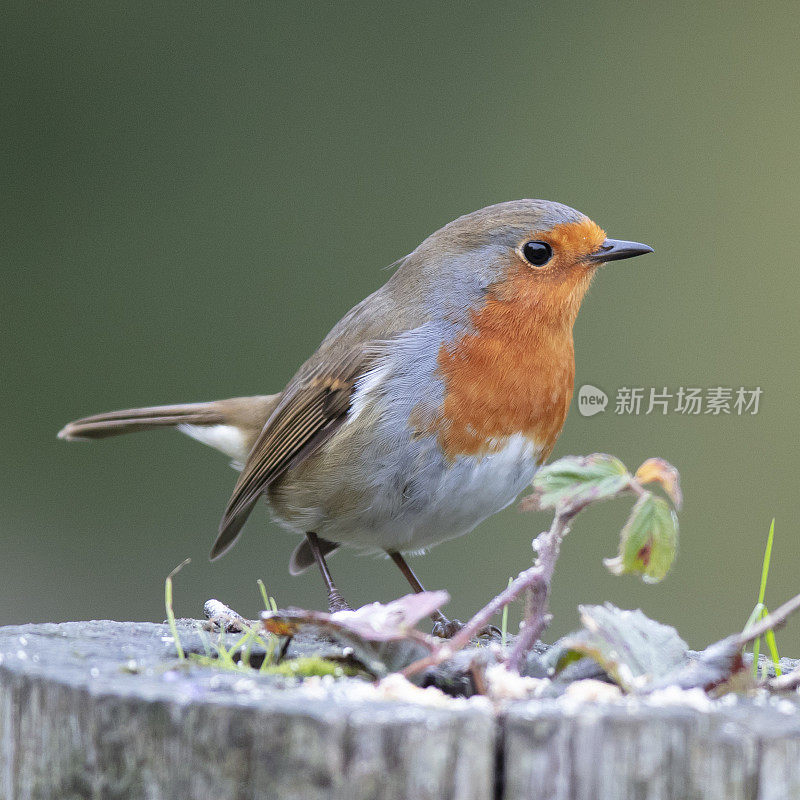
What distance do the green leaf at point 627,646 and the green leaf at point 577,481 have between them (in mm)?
176

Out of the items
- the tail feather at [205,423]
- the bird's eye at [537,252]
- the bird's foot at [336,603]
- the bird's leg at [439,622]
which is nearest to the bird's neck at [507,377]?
the bird's eye at [537,252]

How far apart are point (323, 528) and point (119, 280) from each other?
11.4 ft

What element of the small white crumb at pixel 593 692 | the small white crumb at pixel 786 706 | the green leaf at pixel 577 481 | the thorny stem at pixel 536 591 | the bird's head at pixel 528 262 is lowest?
the small white crumb at pixel 786 706

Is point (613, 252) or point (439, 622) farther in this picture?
point (613, 252)

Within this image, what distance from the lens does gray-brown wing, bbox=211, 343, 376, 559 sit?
9.98ft

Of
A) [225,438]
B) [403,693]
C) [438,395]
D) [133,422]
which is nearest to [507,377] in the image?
[438,395]

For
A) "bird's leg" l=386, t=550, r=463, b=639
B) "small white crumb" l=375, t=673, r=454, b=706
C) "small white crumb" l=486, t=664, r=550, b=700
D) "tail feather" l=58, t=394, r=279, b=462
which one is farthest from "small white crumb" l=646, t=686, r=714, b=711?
"tail feather" l=58, t=394, r=279, b=462

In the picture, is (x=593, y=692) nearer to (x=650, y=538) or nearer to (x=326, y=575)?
(x=650, y=538)

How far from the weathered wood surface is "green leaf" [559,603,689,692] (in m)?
0.18

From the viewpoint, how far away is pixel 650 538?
1.54 meters

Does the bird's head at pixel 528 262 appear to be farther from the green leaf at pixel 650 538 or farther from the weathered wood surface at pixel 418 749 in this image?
the weathered wood surface at pixel 418 749

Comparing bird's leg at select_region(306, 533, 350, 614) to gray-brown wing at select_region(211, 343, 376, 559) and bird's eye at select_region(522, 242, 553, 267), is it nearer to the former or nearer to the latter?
gray-brown wing at select_region(211, 343, 376, 559)

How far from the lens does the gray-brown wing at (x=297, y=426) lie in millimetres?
3041

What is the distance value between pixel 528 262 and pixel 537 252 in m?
0.04
